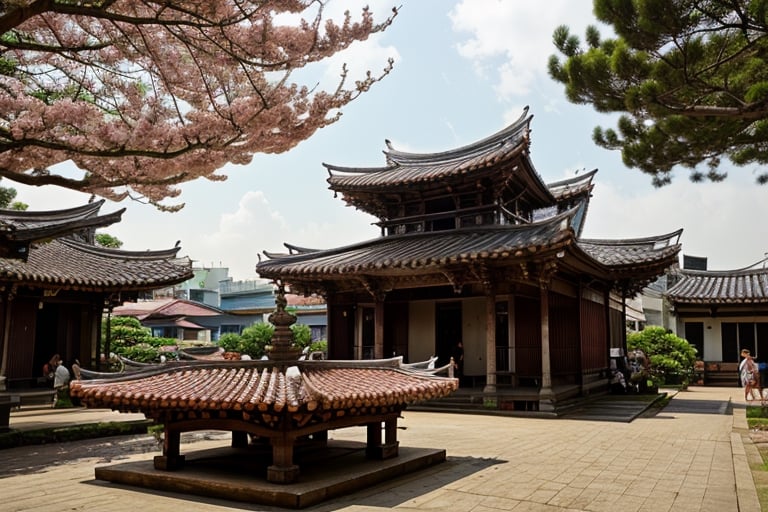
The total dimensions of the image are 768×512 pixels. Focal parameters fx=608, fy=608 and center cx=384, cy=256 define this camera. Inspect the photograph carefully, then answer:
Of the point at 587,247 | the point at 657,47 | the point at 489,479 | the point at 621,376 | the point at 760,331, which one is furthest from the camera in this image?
the point at 760,331

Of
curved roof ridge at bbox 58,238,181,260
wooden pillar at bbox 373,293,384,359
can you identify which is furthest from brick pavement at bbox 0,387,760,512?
curved roof ridge at bbox 58,238,181,260

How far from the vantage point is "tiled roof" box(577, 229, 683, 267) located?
720 inches

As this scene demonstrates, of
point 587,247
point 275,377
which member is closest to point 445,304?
point 587,247

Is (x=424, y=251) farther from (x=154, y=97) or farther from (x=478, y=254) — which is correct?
(x=154, y=97)

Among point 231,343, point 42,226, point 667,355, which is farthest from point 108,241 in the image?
point 667,355

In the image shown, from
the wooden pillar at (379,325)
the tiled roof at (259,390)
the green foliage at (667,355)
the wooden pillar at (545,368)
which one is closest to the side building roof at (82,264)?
the wooden pillar at (379,325)

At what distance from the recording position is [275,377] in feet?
23.0

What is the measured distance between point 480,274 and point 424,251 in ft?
6.10

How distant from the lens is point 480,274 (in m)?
15.3

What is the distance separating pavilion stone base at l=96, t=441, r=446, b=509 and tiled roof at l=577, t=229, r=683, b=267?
11965 mm

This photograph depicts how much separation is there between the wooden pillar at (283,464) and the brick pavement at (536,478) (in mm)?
504

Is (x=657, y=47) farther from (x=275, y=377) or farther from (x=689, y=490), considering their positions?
(x=275, y=377)

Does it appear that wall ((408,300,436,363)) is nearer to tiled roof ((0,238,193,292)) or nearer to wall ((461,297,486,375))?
wall ((461,297,486,375))

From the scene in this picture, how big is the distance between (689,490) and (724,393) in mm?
17274
